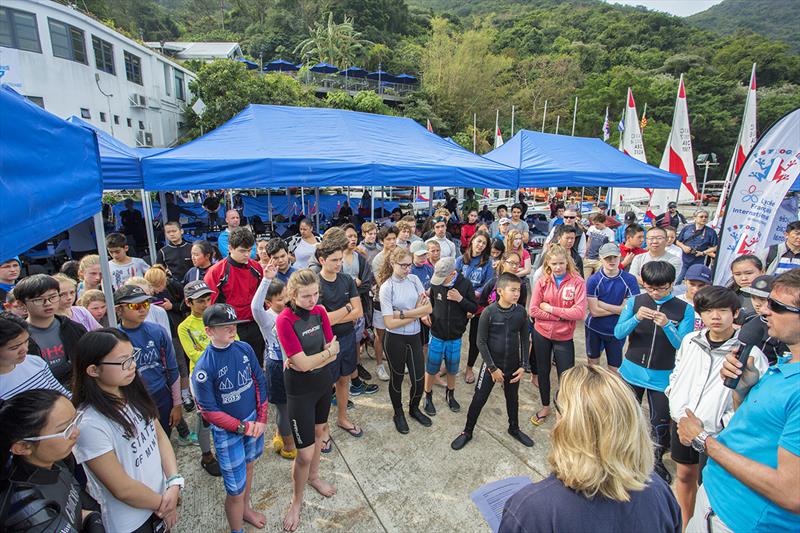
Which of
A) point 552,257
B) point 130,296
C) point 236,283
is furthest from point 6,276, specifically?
point 552,257

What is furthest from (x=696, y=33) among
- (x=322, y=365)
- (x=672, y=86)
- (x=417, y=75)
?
(x=322, y=365)

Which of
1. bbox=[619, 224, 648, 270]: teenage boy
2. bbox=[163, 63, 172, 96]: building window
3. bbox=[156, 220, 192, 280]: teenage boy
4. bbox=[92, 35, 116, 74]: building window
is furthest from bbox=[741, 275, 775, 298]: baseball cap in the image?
bbox=[163, 63, 172, 96]: building window

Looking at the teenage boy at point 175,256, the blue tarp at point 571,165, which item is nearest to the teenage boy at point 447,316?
the teenage boy at point 175,256

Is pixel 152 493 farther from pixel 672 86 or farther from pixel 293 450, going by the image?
pixel 672 86

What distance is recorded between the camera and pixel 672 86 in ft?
133

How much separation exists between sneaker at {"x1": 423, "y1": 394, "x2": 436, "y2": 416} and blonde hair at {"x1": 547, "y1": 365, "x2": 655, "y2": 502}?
112 inches

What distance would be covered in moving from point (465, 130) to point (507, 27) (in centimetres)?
4542

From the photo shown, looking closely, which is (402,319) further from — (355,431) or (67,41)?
(67,41)

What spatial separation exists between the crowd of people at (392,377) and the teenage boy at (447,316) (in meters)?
0.02

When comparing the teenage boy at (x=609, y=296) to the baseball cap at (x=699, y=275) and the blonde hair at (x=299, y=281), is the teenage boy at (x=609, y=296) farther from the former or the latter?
the blonde hair at (x=299, y=281)

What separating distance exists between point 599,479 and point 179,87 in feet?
119

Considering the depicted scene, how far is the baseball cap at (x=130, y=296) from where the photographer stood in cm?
249

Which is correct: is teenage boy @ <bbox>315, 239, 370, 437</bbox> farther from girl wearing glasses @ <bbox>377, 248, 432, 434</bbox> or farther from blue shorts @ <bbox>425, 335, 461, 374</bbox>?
blue shorts @ <bbox>425, 335, 461, 374</bbox>

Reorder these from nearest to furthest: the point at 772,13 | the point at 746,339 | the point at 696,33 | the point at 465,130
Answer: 1. the point at 746,339
2. the point at 465,130
3. the point at 696,33
4. the point at 772,13
